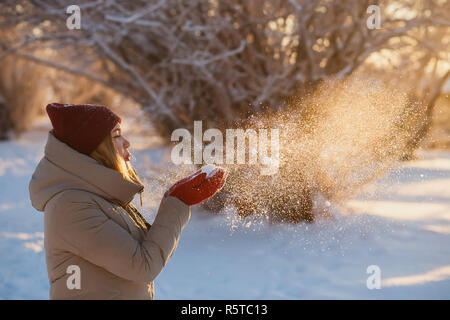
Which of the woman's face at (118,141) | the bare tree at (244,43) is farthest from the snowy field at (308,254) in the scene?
the woman's face at (118,141)

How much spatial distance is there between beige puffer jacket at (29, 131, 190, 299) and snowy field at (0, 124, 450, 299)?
2.03 metres

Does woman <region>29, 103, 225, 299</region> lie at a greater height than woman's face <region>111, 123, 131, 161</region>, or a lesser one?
lesser

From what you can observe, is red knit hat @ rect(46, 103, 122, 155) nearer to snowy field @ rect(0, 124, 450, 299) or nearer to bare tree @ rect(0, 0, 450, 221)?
snowy field @ rect(0, 124, 450, 299)

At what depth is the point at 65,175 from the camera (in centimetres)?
131

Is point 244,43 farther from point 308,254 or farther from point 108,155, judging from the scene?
point 108,155

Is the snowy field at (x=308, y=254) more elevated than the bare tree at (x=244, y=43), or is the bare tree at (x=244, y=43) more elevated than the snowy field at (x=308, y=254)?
the bare tree at (x=244, y=43)

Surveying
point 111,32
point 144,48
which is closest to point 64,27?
point 111,32

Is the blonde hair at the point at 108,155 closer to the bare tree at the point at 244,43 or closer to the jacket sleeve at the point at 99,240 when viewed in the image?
the jacket sleeve at the point at 99,240

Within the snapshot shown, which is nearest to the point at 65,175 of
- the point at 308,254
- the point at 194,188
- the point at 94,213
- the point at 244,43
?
the point at 94,213

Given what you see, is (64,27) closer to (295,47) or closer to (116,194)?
(295,47)

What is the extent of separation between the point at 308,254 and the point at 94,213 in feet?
9.63

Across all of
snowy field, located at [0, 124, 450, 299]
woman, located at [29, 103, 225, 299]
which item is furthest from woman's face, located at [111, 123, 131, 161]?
snowy field, located at [0, 124, 450, 299]

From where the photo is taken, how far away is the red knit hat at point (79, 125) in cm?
135

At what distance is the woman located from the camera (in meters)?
1.26
